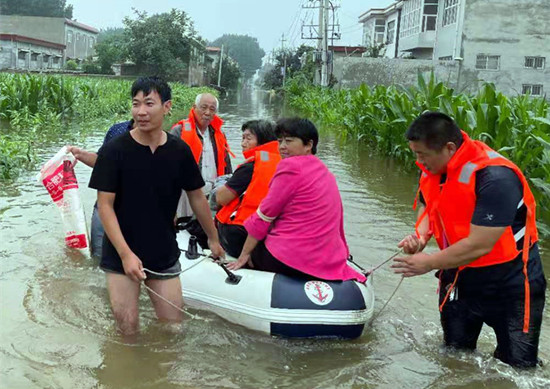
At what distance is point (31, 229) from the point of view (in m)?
6.64

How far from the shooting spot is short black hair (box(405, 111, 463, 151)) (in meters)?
3.11

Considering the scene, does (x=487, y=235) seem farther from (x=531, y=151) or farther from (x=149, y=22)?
(x=149, y=22)

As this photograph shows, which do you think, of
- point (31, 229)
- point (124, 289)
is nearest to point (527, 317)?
point (124, 289)

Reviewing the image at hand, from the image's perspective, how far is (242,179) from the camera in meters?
4.54

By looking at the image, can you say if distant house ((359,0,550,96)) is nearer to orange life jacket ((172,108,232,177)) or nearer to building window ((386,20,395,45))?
building window ((386,20,395,45))

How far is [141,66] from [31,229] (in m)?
41.3

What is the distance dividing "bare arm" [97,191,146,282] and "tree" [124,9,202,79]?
4262 centimetres

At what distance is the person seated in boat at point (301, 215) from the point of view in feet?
12.9

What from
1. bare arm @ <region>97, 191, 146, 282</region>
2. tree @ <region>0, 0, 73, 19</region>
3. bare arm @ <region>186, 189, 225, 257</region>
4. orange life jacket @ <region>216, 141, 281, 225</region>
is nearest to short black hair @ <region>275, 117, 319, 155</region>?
orange life jacket @ <region>216, 141, 281, 225</region>

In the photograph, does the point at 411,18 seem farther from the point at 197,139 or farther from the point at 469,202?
the point at 469,202

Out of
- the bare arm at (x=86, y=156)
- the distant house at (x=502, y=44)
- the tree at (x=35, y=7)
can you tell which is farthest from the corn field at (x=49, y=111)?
the tree at (x=35, y=7)

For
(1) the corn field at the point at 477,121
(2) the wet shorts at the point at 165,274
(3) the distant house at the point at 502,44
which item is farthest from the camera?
(3) the distant house at the point at 502,44

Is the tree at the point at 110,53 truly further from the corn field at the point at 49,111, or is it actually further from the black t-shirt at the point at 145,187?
the black t-shirt at the point at 145,187

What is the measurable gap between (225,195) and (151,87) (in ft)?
4.63
